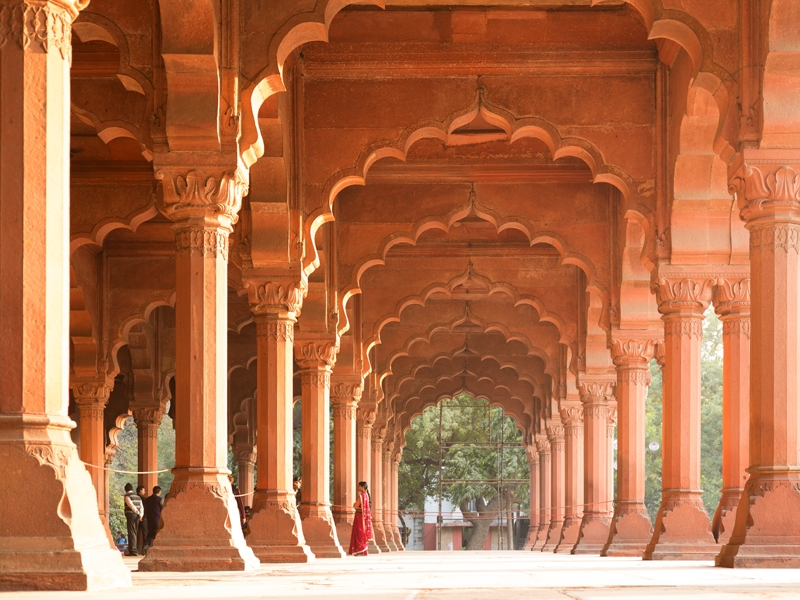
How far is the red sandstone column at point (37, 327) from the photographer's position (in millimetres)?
5844

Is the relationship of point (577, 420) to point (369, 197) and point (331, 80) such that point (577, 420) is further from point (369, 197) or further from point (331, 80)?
point (331, 80)

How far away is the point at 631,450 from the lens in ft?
58.6

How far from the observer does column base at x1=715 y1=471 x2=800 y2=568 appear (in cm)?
1011

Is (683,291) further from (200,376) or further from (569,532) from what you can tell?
(569,532)

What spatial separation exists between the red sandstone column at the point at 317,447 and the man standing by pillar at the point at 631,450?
4.01m

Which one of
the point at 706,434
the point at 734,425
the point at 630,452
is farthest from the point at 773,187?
the point at 706,434

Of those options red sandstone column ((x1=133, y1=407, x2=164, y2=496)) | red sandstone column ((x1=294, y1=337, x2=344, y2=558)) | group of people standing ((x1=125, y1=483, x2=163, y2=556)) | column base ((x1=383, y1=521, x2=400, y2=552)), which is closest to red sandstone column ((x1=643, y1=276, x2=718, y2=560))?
red sandstone column ((x1=294, y1=337, x2=344, y2=558))

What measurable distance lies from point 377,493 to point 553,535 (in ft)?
14.4

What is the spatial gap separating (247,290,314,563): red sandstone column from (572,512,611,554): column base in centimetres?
778

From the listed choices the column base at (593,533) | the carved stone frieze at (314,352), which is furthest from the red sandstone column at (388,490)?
the carved stone frieze at (314,352)

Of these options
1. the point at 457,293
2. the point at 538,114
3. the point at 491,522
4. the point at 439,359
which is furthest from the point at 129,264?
the point at 491,522

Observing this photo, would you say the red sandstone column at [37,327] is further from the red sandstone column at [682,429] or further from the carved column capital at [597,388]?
the carved column capital at [597,388]

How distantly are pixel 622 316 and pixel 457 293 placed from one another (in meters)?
7.91

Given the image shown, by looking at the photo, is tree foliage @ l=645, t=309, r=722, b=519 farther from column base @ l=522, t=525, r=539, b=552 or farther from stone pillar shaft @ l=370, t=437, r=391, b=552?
stone pillar shaft @ l=370, t=437, r=391, b=552
